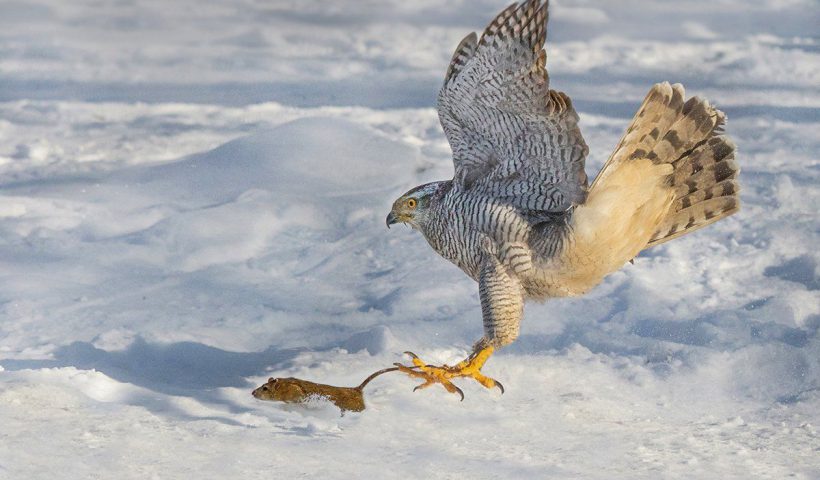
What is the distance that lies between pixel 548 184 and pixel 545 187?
0.06 ft

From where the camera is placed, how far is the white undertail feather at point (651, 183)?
4434 millimetres

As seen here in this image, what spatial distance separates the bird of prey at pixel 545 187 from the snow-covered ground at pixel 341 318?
0.56 meters

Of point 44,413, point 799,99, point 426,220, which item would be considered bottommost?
point 44,413

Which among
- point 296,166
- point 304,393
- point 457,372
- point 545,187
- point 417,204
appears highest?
point 545,187

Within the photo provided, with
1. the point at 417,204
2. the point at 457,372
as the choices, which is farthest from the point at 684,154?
the point at 457,372

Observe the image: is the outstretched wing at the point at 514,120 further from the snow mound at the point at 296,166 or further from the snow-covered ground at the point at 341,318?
the snow mound at the point at 296,166

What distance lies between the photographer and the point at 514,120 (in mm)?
4371

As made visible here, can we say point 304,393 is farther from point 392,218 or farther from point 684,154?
point 684,154

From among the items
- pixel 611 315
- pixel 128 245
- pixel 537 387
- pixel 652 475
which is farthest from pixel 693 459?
pixel 128 245

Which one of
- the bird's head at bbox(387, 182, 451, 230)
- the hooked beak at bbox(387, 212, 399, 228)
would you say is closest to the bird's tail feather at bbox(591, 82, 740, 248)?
the bird's head at bbox(387, 182, 451, 230)

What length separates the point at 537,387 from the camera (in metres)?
5.07

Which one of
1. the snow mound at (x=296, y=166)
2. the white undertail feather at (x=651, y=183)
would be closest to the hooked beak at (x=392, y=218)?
the white undertail feather at (x=651, y=183)

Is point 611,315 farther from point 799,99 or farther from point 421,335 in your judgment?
point 799,99

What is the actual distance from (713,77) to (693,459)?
7.82m
